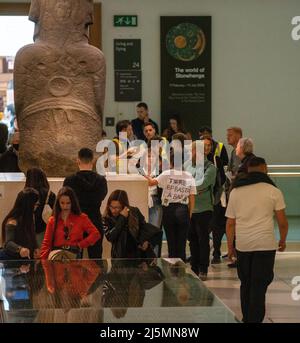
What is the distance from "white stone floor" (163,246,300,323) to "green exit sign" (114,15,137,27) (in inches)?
212

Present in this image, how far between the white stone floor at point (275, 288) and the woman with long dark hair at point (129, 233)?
3.19 feet

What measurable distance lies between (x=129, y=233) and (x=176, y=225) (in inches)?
88.5

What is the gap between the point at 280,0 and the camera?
15.2 m

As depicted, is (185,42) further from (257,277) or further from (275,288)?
(257,277)

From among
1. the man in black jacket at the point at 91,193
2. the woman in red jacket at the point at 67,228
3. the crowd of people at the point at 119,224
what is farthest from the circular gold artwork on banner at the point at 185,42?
the woman in red jacket at the point at 67,228

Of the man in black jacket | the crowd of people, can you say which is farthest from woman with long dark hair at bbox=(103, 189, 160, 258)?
the man in black jacket

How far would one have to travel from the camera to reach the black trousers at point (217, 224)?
10.8 metres

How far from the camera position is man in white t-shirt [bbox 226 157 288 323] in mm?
Answer: 6820

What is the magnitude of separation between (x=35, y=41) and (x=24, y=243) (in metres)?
3.41

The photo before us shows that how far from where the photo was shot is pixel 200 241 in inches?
381

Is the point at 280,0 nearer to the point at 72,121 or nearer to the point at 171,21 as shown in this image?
the point at 171,21

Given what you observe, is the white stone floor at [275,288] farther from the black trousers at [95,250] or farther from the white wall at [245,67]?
the white wall at [245,67]

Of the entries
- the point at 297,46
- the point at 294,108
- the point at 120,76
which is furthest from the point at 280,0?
the point at 120,76

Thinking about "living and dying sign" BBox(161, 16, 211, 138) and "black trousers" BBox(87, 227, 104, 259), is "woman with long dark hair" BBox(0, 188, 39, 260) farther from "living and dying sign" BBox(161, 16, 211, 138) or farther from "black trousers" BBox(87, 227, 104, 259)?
"living and dying sign" BBox(161, 16, 211, 138)
